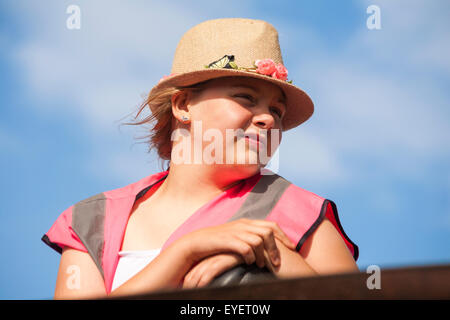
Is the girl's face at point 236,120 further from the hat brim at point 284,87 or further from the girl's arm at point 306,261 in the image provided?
the girl's arm at point 306,261

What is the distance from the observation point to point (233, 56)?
2.04 meters

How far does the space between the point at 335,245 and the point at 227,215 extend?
1.40 feet

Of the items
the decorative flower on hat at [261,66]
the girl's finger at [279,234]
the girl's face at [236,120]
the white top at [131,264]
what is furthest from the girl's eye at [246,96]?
the white top at [131,264]

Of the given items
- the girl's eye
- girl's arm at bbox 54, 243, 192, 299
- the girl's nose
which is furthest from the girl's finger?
the girl's eye

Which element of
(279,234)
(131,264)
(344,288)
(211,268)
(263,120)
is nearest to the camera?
(344,288)

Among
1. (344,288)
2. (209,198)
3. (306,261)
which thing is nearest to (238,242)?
(306,261)

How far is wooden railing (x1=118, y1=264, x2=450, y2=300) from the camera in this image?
0.78 m

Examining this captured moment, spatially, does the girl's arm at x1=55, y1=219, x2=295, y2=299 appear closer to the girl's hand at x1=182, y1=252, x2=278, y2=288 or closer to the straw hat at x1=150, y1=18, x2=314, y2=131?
the girl's hand at x1=182, y1=252, x2=278, y2=288

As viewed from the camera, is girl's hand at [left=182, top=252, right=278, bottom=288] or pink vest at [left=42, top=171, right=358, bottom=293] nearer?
girl's hand at [left=182, top=252, right=278, bottom=288]

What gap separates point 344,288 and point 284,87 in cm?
137

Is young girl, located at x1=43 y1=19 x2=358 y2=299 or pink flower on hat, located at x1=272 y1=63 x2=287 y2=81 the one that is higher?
pink flower on hat, located at x1=272 y1=63 x2=287 y2=81

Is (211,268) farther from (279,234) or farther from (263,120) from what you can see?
(263,120)

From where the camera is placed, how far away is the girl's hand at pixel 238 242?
1480 millimetres
